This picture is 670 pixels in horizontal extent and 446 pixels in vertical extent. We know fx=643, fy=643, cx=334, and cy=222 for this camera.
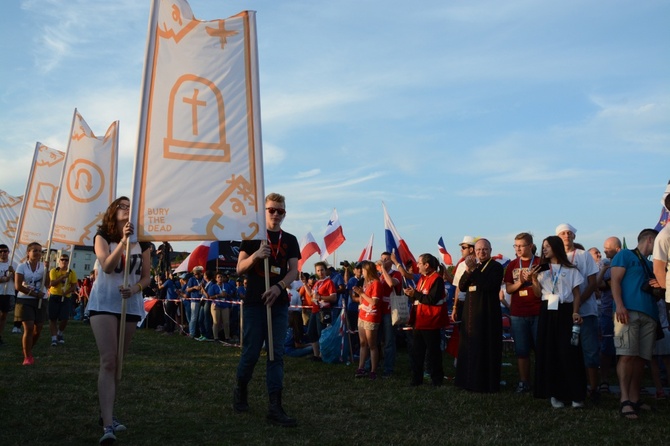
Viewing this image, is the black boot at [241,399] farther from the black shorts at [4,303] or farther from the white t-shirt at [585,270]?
the black shorts at [4,303]

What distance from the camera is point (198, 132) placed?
6312 mm

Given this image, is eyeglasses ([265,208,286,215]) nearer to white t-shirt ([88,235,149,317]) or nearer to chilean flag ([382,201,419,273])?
white t-shirt ([88,235,149,317])

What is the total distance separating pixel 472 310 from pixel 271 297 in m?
3.76

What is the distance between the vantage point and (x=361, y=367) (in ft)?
34.2

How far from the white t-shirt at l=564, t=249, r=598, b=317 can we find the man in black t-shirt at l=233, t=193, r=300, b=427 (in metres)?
3.66

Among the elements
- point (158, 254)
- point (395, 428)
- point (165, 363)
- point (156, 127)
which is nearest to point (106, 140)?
point (165, 363)

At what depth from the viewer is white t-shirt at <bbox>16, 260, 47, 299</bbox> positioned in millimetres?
11047

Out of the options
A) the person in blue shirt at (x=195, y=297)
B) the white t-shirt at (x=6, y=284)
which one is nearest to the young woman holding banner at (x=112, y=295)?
the white t-shirt at (x=6, y=284)

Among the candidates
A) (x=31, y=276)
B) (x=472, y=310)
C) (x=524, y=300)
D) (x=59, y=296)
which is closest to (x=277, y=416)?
(x=472, y=310)

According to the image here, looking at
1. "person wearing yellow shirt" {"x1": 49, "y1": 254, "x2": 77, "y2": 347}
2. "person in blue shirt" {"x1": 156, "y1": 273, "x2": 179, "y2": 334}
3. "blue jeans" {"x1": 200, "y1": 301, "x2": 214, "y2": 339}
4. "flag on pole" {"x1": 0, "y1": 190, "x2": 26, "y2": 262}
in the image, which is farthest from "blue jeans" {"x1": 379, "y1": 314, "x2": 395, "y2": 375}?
"person in blue shirt" {"x1": 156, "y1": 273, "x2": 179, "y2": 334}

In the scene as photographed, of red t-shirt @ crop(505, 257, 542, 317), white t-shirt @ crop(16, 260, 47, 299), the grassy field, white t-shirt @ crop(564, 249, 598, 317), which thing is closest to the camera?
the grassy field

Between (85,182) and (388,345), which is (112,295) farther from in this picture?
(388,345)

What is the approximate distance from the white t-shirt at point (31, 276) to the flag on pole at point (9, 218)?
5655mm

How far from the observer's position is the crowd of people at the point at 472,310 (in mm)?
5925
